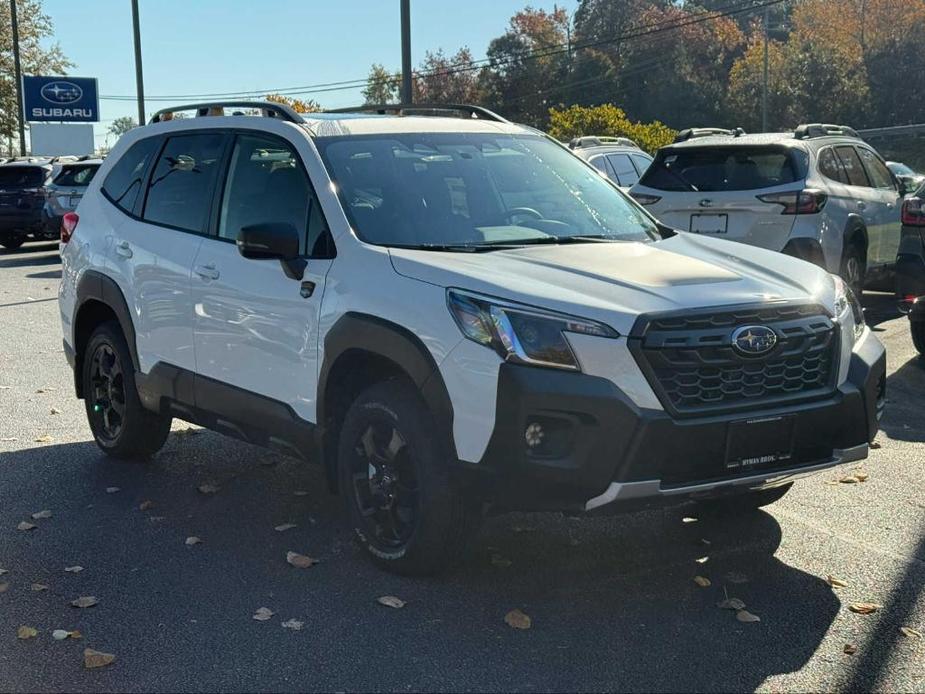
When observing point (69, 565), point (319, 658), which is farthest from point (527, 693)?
point (69, 565)

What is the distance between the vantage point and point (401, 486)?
15.7 ft

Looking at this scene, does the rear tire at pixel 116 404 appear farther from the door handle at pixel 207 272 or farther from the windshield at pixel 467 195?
the windshield at pixel 467 195

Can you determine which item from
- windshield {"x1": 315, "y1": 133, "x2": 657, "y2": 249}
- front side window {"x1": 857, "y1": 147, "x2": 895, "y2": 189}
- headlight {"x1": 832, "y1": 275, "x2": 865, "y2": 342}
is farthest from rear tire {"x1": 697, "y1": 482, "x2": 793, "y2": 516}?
front side window {"x1": 857, "y1": 147, "x2": 895, "y2": 189}

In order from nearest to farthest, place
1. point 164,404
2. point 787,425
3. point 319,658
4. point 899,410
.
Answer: point 319,658 → point 787,425 → point 164,404 → point 899,410

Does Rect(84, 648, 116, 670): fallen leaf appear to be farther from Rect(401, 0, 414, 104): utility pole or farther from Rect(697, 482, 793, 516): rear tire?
Rect(401, 0, 414, 104): utility pole

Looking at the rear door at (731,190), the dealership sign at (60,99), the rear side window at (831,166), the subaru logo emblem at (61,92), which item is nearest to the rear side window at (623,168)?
the rear side window at (831,166)

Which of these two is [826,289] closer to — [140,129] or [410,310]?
[410,310]

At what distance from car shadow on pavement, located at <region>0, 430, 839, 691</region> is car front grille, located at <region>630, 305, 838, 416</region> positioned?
2.65 feet

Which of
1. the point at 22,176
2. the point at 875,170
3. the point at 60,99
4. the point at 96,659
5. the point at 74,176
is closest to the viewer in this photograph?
the point at 96,659

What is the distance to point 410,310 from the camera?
182 inches

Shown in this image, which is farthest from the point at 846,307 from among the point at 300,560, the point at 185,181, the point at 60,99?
the point at 60,99

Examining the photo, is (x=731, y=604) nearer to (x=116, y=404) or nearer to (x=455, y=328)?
(x=455, y=328)

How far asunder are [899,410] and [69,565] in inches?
209

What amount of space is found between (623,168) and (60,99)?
118 feet
